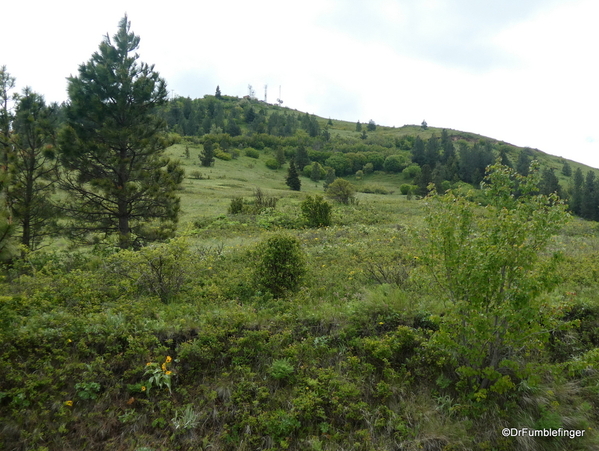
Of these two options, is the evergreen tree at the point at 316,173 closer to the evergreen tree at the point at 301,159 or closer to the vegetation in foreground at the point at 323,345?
the evergreen tree at the point at 301,159

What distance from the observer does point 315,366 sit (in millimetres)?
4770

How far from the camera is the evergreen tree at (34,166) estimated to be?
10.4 metres

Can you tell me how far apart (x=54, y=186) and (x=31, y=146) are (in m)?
1.44

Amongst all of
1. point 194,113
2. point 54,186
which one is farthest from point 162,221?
point 194,113

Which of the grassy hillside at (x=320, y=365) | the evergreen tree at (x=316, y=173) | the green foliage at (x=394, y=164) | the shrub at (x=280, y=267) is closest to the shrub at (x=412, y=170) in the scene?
the green foliage at (x=394, y=164)

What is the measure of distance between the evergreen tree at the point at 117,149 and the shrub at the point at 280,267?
6857 mm

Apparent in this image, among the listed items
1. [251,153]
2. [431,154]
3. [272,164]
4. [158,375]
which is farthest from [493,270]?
[431,154]

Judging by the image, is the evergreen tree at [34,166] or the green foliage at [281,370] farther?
the evergreen tree at [34,166]

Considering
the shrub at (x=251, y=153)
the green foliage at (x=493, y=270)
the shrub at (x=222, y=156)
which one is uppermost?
the shrub at (x=251, y=153)

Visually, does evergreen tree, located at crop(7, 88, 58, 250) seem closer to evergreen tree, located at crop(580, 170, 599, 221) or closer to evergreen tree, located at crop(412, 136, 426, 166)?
evergreen tree, located at crop(580, 170, 599, 221)

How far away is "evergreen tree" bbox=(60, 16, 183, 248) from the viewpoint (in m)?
11.2

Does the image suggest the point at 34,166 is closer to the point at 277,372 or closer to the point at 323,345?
the point at 277,372

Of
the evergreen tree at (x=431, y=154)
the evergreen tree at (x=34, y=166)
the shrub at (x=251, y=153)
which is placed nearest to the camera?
the evergreen tree at (x=34, y=166)

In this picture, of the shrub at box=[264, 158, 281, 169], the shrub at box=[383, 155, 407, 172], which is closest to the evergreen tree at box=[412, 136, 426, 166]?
the shrub at box=[383, 155, 407, 172]
